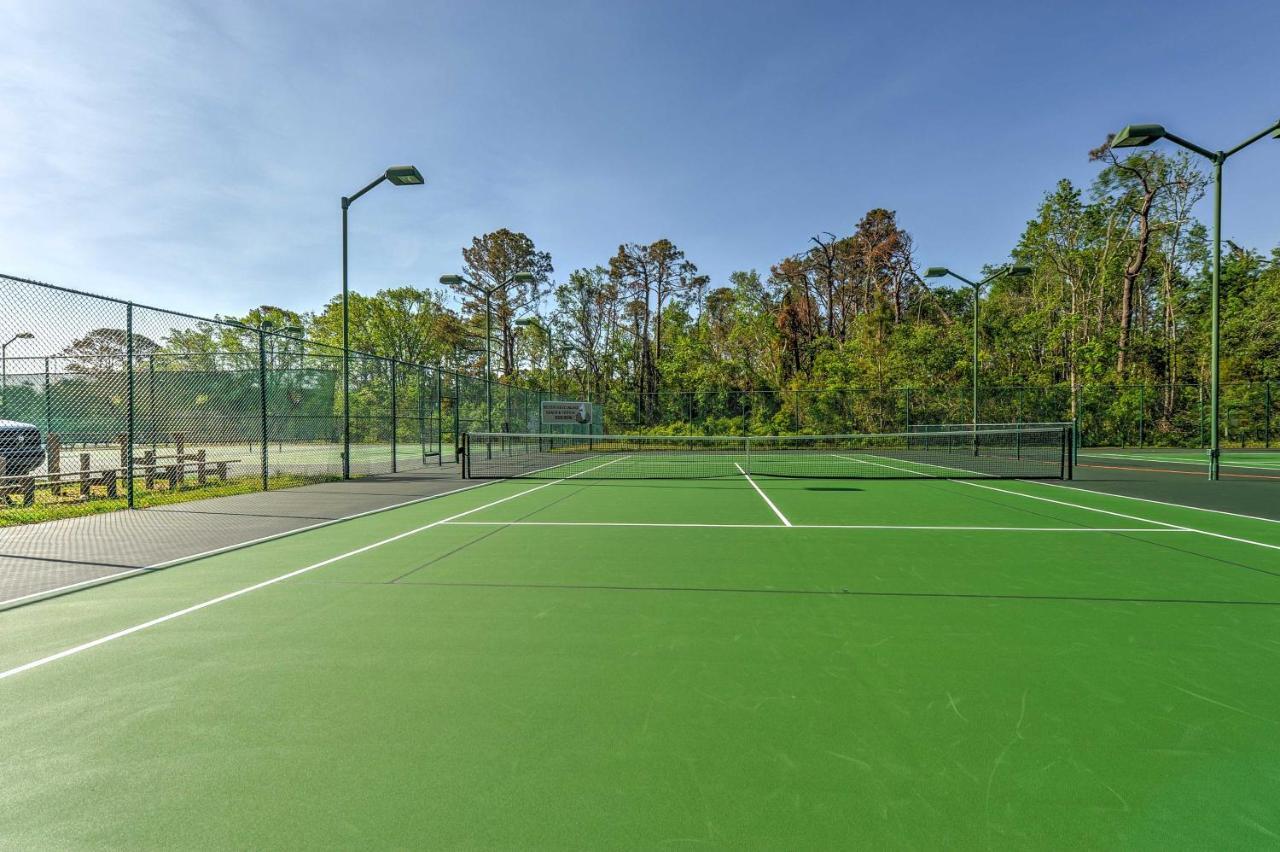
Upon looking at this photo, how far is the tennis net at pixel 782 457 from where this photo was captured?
614 inches

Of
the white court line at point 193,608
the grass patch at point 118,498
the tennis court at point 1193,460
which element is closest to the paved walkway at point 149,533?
the grass patch at point 118,498

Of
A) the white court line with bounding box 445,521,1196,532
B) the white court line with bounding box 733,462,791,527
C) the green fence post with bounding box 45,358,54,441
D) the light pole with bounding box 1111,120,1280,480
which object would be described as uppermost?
the light pole with bounding box 1111,120,1280,480

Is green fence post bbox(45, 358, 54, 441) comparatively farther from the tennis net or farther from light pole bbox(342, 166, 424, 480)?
the tennis net

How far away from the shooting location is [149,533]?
7562 mm

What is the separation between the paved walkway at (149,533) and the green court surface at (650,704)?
2.15 ft

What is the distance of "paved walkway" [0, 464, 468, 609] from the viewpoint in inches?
217

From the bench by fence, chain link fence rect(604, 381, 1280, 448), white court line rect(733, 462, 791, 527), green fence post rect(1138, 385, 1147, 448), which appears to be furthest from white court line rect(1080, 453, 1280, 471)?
the bench by fence

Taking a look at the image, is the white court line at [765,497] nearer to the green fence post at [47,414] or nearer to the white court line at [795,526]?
the white court line at [795,526]

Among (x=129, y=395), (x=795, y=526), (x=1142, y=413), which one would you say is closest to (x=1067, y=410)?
(x=1142, y=413)

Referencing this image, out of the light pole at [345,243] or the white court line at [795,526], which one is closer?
the white court line at [795,526]

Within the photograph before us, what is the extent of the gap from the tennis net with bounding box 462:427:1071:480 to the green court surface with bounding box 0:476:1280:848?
24.7 feet

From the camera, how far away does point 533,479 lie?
14.9m

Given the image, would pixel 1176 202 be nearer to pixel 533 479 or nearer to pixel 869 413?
pixel 869 413

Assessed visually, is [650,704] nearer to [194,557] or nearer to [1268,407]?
[194,557]
